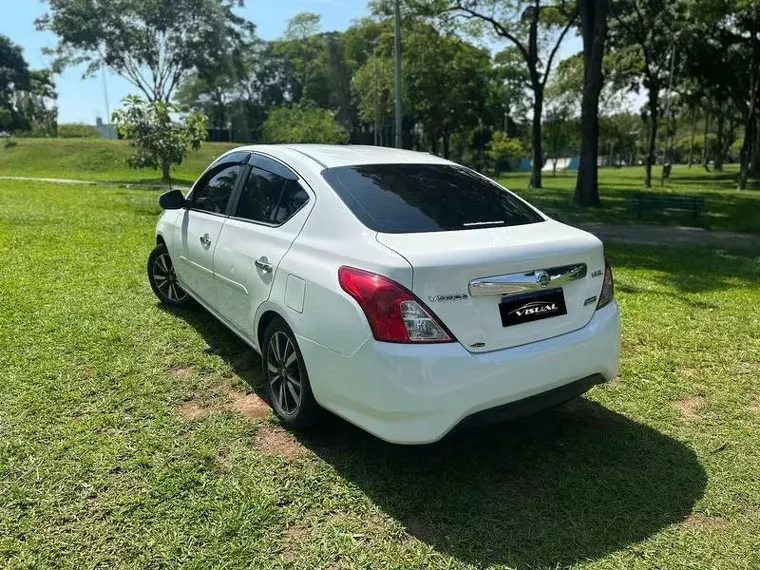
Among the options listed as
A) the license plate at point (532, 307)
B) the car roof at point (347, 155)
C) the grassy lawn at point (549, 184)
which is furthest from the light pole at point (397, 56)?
the license plate at point (532, 307)

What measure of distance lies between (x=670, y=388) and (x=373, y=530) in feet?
8.37

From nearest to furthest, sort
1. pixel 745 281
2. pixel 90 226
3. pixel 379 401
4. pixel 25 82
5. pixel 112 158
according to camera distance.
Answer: pixel 379 401, pixel 745 281, pixel 90 226, pixel 112 158, pixel 25 82

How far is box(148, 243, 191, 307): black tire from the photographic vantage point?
5.70 meters

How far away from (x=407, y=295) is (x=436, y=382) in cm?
41

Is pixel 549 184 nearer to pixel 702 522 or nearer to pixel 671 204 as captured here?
pixel 671 204

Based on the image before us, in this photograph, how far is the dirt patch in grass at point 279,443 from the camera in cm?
331

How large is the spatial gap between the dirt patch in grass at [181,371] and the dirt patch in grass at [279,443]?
1059 millimetres

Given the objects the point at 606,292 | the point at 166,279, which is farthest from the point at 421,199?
the point at 166,279

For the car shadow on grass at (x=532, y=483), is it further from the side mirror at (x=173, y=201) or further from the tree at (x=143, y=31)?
the tree at (x=143, y=31)

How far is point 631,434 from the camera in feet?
11.7

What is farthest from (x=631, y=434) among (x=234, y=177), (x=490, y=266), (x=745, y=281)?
(x=745, y=281)

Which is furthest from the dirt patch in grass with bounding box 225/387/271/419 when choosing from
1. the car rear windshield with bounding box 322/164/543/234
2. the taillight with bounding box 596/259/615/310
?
the taillight with bounding box 596/259/615/310

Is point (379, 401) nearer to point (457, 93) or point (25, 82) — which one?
point (457, 93)

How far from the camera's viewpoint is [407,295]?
2707 millimetres
